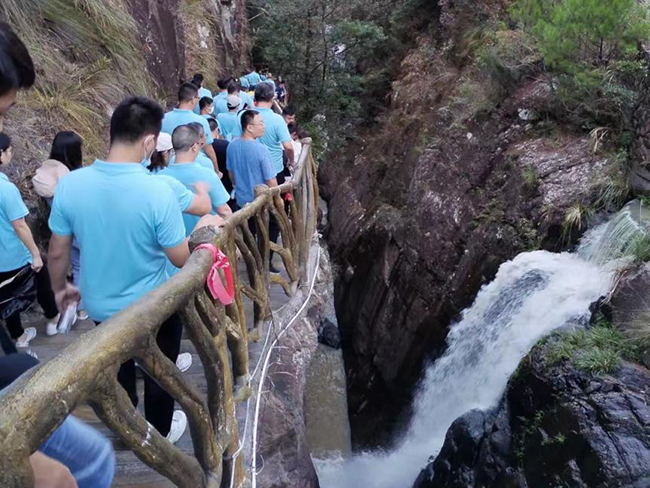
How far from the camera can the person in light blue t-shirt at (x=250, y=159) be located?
16.3 feet

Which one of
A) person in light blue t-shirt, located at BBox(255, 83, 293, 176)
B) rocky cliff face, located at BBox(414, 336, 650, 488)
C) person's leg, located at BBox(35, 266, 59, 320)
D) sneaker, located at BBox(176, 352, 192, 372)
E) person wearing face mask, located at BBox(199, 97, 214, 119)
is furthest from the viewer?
person wearing face mask, located at BBox(199, 97, 214, 119)

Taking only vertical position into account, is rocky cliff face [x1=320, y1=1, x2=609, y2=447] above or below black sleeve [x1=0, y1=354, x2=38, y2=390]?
below

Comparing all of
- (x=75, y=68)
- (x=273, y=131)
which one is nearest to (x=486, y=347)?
(x=273, y=131)

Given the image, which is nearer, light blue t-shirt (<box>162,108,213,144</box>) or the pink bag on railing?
the pink bag on railing

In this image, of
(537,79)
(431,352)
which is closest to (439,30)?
(537,79)

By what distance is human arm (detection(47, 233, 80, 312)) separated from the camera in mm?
2586

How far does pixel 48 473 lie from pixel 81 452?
17 cm

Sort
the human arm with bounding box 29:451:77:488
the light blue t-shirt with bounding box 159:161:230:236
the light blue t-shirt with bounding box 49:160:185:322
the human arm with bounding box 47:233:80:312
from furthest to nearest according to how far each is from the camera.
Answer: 1. the light blue t-shirt with bounding box 159:161:230:236
2. the human arm with bounding box 47:233:80:312
3. the light blue t-shirt with bounding box 49:160:185:322
4. the human arm with bounding box 29:451:77:488

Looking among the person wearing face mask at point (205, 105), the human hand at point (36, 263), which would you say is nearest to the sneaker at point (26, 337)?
the human hand at point (36, 263)

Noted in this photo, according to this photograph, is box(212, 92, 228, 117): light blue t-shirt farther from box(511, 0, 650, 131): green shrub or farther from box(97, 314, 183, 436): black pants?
box(97, 314, 183, 436): black pants

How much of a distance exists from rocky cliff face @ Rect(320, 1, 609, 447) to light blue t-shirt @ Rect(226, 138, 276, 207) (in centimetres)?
488

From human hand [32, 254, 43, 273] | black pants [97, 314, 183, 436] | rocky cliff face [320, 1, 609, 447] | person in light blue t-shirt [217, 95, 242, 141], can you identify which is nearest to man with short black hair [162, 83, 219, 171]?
person in light blue t-shirt [217, 95, 242, 141]

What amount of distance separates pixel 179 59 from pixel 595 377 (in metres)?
8.45

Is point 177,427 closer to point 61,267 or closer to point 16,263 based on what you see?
point 61,267
